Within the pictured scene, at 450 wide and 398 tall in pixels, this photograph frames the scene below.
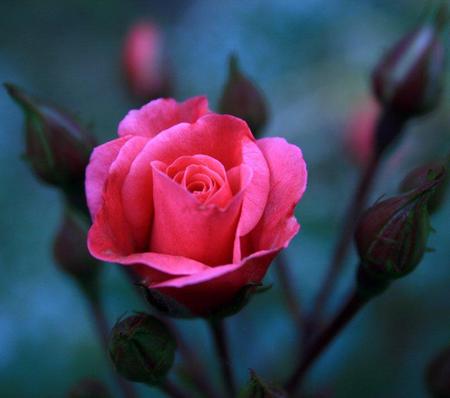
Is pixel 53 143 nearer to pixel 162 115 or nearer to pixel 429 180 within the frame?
pixel 162 115

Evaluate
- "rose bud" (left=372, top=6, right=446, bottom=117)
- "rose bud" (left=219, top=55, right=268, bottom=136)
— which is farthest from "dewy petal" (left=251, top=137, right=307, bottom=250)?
"rose bud" (left=372, top=6, right=446, bottom=117)

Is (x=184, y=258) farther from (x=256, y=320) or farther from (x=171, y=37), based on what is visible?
(x=171, y=37)

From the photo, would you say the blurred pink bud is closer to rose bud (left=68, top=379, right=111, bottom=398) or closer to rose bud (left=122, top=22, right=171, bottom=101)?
rose bud (left=122, top=22, right=171, bottom=101)

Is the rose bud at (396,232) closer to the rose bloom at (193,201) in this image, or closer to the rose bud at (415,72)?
the rose bloom at (193,201)

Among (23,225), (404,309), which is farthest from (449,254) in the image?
(23,225)

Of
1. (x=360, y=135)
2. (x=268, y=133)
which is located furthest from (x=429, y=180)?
(x=268, y=133)

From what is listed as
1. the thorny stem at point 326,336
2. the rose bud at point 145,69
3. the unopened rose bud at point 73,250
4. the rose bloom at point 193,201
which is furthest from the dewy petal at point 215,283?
the rose bud at point 145,69
